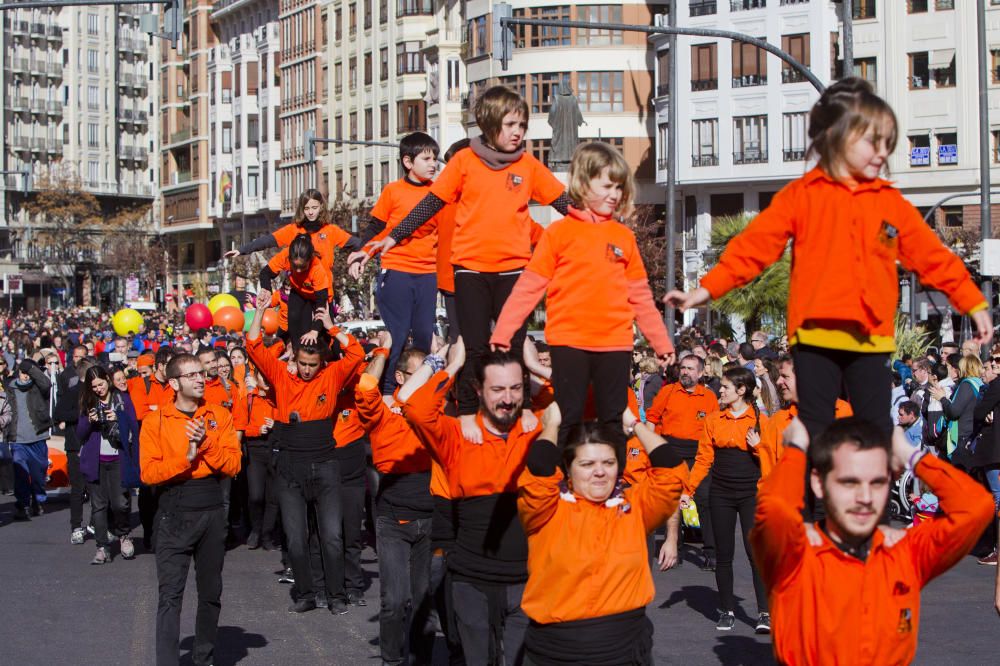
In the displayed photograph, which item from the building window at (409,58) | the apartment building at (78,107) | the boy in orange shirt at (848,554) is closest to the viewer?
the boy in orange shirt at (848,554)

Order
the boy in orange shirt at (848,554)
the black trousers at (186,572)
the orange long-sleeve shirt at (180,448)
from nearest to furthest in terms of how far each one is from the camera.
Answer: the boy in orange shirt at (848,554) → the black trousers at (186,572) → the orange long-sleeve shirt at (180,448)

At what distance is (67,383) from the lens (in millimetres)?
20219

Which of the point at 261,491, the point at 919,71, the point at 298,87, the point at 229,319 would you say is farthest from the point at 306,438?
the point at 298,87

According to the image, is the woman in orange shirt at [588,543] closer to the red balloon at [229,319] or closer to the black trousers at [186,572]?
the black trousers at [186,572]

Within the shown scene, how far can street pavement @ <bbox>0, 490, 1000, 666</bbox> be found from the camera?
12.6 m

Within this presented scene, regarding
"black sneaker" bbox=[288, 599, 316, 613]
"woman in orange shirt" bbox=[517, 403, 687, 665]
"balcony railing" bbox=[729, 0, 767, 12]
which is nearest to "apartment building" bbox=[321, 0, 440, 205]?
"balcony railing" bbox=[729, 0, 767, 12]

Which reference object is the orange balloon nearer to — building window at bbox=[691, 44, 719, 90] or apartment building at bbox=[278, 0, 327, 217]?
building window at bbox=[691, 44, 719, 90]

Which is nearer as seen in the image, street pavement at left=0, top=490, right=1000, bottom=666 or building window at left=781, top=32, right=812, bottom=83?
street pavement at left=0, top=490, right=1000, bottom=666

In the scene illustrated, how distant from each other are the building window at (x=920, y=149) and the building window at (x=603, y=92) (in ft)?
46.1

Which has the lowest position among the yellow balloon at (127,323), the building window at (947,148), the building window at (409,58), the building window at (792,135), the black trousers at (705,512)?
the black trousers at (705,512)

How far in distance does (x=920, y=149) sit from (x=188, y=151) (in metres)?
67.6

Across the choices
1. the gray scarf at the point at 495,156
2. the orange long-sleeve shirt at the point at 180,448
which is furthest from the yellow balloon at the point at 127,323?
the gray scarf at the point at 495,156

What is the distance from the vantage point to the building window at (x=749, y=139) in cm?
6197

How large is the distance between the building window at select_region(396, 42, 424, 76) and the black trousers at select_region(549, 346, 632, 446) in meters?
71.8
